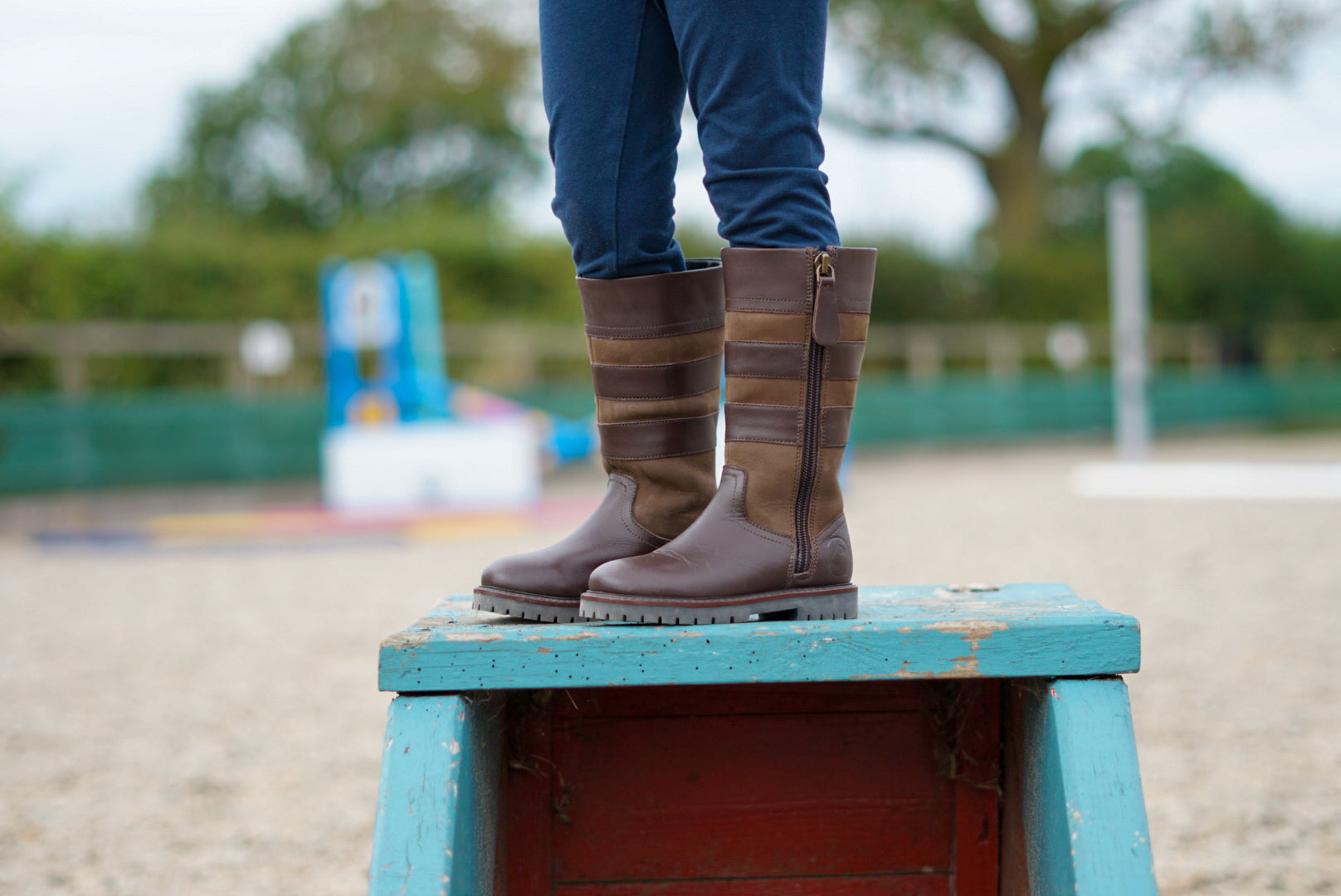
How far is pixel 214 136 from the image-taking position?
88.0 ft

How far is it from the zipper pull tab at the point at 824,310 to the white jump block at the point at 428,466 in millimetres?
7235

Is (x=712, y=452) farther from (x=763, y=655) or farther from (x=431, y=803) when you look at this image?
(x=431, y=803)

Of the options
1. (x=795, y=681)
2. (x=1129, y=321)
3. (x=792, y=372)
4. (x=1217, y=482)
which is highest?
(x=1129, y=321)

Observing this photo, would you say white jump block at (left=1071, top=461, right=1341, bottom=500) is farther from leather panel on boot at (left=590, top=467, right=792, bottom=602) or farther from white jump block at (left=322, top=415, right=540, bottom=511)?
leather panel on boot at (left=590, top=467, right=792, bottom=602)

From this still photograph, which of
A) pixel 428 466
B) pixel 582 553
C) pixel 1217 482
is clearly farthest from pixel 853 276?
pixel 1217 482

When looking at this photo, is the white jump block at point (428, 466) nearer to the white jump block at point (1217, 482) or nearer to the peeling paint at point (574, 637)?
the white jump block at point (1217, 482)

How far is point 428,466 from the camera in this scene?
8.30 metres

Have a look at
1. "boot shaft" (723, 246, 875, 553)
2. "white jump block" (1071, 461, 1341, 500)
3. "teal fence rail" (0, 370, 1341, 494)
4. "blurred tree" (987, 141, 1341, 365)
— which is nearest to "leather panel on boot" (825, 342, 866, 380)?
"boot shaft" (723, 246, 875, 553)

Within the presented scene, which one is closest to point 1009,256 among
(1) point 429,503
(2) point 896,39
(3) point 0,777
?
(2) point 896,39

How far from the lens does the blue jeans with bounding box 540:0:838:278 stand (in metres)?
1.05

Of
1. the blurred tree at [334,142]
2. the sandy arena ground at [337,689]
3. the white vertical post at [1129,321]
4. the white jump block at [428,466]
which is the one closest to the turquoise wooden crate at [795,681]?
the sandy arena ground at [337,689]

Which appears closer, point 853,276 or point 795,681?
point 795,681

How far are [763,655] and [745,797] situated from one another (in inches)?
A: 9.4

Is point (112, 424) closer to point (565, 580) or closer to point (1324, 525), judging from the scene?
point (1324, 525)
